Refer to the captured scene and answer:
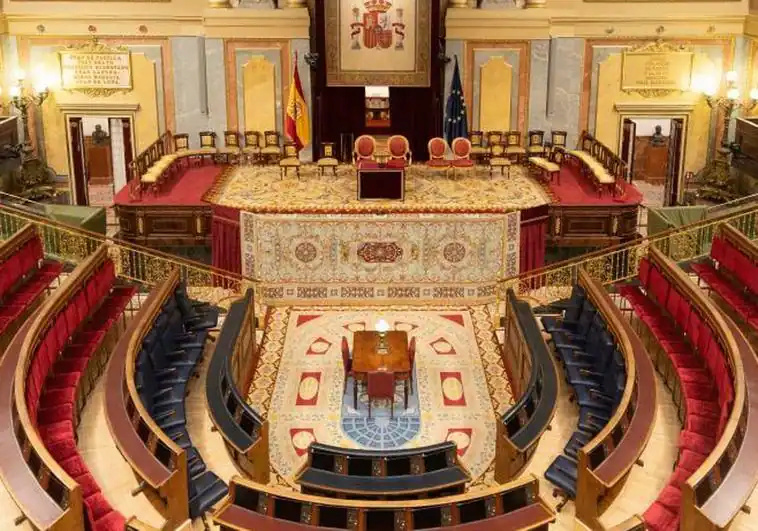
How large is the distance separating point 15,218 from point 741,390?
10.0 metres

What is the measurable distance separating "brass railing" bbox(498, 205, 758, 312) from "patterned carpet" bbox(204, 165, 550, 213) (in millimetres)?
1176

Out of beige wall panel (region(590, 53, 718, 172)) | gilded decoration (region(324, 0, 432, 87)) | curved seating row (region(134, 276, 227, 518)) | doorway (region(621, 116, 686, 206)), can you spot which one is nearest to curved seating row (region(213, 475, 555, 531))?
curved seating row (region(134, 276, 227, 518))

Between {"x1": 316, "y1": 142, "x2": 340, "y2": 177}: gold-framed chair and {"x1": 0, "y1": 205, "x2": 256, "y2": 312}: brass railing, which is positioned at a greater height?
{"x1": 316, "y1": 142, "x2": 340, "y2": 177}: gold-framed chair

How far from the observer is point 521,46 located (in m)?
17.4

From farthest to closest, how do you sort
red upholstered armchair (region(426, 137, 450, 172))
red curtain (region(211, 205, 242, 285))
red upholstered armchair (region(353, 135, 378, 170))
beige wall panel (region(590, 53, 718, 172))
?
beige wall panel (region(590, 53, 718, 172))
red upholstered armchair (region(426, 137, 450, 172))
red upholstered armchair (region(353, 135, 378, 170))
red curtain (region(211, 205, 242, 285))

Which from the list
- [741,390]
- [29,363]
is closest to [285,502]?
[29,363]

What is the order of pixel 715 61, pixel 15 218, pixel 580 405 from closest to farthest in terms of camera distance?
1. pixel 580 405
2. pixel 15 218
3. pixel 715 61

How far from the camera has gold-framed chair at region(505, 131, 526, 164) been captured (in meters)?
16.6

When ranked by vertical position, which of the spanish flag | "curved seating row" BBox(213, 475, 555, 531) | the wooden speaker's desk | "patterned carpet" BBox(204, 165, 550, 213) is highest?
the spanish flag

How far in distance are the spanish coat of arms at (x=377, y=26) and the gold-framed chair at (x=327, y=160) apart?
194 cm

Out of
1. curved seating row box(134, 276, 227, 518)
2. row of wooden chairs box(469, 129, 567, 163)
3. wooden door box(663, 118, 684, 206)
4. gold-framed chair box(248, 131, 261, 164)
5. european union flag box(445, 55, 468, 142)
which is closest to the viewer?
curved seating row box(134, 276, 227, 518)

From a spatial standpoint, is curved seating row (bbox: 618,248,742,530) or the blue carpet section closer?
curved seating row (bbox: 618,248,742,530)

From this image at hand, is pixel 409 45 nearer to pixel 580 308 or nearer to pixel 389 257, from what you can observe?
pixel 389 257

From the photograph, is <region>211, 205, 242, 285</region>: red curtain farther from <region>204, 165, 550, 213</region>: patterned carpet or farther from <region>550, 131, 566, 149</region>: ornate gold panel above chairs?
<region>550, 131, 566, 149</region>: ornate gold panel above chairs
